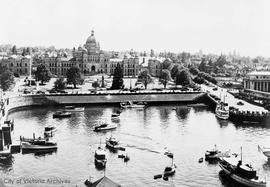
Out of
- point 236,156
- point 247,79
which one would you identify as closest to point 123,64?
point 247,79

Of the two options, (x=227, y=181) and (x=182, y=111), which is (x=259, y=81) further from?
(x=227, y=181)

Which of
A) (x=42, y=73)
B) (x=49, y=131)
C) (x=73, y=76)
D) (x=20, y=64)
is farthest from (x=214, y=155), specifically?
(x=20, y=64)

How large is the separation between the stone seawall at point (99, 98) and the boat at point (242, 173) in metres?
38.9

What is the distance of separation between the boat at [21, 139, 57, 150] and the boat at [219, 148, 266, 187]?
50.1ft

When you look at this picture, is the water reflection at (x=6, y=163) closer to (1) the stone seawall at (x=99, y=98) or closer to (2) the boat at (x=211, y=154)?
(2) the boat at (x=211, y=154)

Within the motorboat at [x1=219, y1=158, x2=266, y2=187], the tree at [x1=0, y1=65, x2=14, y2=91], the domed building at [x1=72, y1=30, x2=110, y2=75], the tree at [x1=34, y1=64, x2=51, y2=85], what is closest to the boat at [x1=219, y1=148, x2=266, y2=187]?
the motorboat at [x1=219, y1=158, x2=266, y2=187]

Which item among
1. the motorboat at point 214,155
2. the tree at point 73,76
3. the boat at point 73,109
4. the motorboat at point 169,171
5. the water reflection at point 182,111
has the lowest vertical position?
the motorboat at point 169,171

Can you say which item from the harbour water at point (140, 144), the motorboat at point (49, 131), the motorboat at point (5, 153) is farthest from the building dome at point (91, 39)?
the motorboat at point (5, 153)

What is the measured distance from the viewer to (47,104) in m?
69.9

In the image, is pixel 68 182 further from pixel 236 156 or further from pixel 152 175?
pixel 236 156

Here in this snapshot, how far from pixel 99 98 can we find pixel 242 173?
43342 millimetres

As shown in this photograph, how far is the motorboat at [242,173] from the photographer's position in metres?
31.1

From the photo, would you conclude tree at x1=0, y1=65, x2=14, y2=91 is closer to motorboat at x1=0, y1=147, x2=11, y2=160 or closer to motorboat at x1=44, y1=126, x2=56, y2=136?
motorboat at x1=44, y1=126, x2=56, y2=136

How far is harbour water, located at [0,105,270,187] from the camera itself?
108ft
